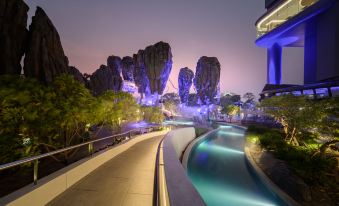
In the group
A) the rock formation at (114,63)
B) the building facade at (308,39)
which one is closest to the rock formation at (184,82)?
the rock formation at (114,63)

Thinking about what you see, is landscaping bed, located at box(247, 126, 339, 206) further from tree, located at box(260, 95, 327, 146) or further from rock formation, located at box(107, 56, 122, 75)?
rock formation, located at box(107, 56, 122, 75)

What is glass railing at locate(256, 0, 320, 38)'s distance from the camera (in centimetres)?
5366

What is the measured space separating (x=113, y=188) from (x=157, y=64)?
72650mm

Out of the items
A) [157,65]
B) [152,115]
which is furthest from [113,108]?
[157,65]

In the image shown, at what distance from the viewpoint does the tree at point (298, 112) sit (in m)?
15.8

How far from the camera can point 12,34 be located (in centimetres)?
2380

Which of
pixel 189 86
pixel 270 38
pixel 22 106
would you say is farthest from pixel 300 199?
pixel 189 86

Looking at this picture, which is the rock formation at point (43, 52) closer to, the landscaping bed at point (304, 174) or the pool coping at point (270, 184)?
the pool coping at point (270, 184)

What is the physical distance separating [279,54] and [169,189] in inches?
2751

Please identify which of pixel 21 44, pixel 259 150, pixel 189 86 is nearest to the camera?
pixel 259 150

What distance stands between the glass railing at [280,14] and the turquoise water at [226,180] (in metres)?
52.2

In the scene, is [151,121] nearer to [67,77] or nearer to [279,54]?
[67,77]

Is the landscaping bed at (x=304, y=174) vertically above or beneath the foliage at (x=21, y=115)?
beneath

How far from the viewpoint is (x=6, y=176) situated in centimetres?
1215
